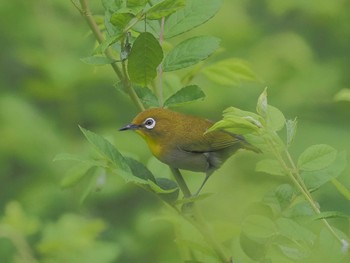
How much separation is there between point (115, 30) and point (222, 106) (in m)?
3.27

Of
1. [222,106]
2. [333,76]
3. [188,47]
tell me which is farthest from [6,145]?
[188,47]

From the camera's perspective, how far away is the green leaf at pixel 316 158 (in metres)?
1.34

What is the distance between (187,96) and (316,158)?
0.29m

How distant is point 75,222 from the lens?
2.70 meters

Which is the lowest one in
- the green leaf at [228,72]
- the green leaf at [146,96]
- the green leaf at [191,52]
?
the green leaf at [228,72]

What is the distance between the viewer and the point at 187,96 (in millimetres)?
1562

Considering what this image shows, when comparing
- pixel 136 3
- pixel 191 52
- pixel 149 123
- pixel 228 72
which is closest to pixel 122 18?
pixel 136 3

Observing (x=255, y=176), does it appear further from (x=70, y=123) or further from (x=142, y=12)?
(x=142, y=12)

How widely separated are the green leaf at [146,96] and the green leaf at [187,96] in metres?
0.04

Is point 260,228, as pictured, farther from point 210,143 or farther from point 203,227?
point 210,143

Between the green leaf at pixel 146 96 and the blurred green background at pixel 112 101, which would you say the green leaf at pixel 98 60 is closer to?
the green leaf at pixel 146 96

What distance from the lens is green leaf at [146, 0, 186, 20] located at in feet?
4.40

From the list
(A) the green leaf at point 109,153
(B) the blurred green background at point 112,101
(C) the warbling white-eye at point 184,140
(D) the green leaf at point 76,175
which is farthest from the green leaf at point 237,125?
(B) the blurred green background at point 112,101

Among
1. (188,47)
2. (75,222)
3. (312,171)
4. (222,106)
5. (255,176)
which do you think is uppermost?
(188,47)
